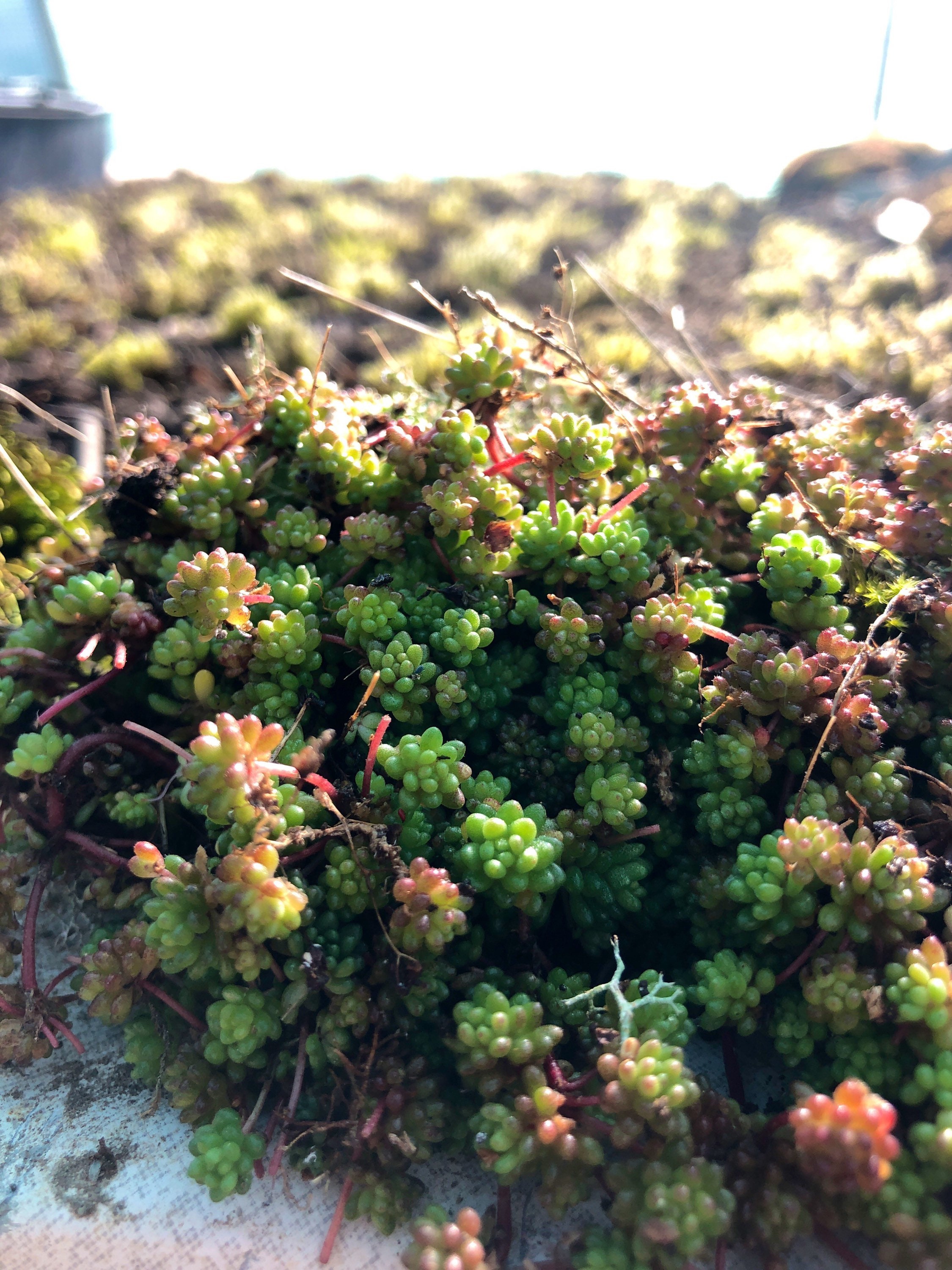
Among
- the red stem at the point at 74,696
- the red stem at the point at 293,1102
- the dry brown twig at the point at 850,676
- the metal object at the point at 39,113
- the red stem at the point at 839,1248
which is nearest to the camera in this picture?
the red stem at the point at 839,1248

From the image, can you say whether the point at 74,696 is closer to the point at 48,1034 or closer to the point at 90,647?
the point at 90,647

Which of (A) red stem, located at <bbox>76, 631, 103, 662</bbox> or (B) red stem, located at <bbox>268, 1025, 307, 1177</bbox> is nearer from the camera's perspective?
(B) red stem, located at <bbox>268, 1025, 307, 1177</bbox>

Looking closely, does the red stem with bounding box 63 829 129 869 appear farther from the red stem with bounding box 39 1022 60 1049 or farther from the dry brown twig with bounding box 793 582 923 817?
the dry brown twig with bounding box 793 582 923 817

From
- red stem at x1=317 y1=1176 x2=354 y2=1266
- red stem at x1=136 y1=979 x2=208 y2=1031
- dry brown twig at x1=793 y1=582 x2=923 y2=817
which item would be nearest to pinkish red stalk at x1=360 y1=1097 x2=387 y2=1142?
red stem at x1=317 y1=1176 x2=354 y2=1266

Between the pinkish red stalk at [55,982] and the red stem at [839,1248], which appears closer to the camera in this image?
the red stem at [839,1248]

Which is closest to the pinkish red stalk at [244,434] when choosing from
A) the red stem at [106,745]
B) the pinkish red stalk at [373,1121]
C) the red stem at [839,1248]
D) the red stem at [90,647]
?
the red stem at [90,647]

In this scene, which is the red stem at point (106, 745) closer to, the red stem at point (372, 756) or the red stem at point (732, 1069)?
the red stem at point (372, 756)
